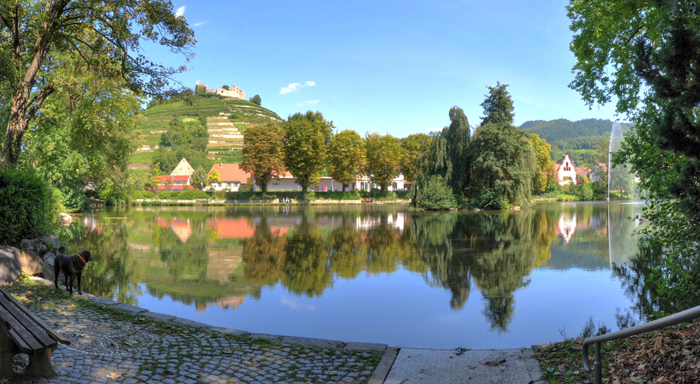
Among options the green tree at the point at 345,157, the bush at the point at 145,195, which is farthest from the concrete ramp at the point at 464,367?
the bush at the point at 145,195

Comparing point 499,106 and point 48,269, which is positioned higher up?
point 499,106

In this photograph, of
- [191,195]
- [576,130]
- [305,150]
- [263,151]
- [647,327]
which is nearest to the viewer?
[647,327]

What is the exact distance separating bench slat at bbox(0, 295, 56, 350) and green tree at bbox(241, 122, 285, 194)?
5217 centimetres

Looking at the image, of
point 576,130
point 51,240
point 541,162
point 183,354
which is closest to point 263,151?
point 541,162

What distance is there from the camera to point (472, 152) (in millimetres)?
38531

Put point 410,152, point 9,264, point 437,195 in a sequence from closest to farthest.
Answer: point 9,264 < point 437,195 < point 410,152

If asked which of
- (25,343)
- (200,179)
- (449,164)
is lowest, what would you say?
(25,343)

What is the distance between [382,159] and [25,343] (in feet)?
192

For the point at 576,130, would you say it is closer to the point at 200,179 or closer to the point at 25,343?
the point at 200,179

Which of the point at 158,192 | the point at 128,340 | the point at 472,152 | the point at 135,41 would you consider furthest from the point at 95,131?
the point at 158,192

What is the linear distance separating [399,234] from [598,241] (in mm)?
7722

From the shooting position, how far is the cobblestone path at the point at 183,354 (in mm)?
4203

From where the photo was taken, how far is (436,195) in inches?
1524

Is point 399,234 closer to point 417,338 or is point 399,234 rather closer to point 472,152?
point 417,338
